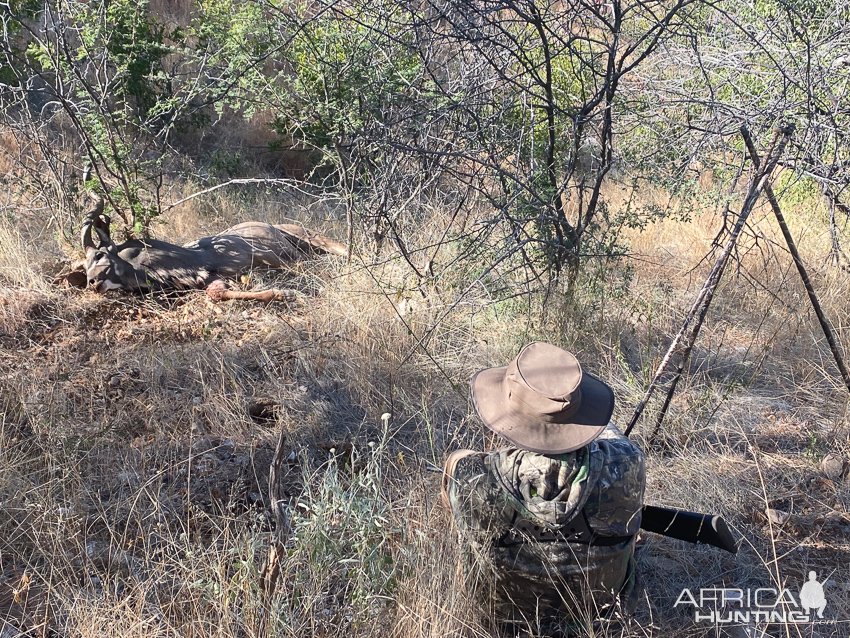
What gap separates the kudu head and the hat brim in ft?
13.1

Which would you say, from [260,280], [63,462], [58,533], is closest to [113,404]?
[63,462]

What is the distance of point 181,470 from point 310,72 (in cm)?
403

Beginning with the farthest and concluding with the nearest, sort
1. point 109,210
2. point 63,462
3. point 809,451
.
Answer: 1. point 109,210
2. point 809,451
3. point 63,462

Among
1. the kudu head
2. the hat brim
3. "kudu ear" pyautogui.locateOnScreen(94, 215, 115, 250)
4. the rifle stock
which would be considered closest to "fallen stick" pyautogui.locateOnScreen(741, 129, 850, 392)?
the rifle stock

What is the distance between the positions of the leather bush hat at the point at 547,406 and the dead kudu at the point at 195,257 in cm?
353

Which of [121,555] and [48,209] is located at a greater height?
[48,209]

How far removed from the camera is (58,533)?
268 cm

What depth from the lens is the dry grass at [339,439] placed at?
7.73 feet

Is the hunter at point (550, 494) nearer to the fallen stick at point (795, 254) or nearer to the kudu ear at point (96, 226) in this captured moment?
the fallen stick at point (795, 254)

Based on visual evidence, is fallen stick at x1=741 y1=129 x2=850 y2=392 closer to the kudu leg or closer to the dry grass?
the dry grass

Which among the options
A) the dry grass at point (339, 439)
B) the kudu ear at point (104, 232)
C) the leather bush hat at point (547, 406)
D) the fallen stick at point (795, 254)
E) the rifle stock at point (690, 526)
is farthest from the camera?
the kudu ear at point (104, 232)

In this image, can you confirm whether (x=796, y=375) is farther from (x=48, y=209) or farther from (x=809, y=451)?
(x=48, y=209)

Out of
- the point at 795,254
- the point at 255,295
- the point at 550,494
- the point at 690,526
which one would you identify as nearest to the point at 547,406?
the point at 550,494

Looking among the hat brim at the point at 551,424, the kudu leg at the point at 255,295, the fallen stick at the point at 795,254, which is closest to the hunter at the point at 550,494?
the hat brim at the point at 551,424
